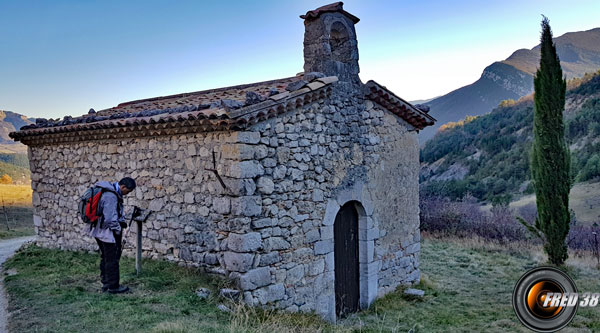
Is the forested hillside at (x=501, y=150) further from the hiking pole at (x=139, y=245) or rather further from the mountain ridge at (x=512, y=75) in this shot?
the hiking pole at (x=139, y=245)

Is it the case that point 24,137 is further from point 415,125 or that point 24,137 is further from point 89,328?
point 415,125

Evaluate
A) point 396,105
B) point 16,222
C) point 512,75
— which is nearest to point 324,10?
point 396,105

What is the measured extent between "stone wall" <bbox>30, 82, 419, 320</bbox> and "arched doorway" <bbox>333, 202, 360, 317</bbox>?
0.17 m

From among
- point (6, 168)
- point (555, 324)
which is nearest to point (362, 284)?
point (555, 324)

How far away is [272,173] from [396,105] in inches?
153

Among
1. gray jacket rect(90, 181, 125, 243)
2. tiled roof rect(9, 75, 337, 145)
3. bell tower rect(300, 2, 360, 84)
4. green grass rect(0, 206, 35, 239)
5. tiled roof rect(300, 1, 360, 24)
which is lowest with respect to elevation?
green grass rect(0, 206, 35, 239)

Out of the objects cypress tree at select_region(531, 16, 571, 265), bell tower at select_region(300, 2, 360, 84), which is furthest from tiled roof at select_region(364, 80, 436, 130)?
cypress tree at select_region(531, 16, 571, 265)

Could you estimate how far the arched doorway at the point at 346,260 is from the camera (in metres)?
8.81

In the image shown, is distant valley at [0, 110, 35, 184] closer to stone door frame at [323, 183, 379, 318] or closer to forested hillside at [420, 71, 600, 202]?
stone door frame at [323, 183, 379, 318]

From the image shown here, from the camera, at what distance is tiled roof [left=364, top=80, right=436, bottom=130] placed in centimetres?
925

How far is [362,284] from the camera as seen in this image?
9.26m

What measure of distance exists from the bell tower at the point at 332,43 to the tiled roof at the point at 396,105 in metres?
0.38

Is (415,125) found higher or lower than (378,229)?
higher

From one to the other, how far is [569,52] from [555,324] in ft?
185
